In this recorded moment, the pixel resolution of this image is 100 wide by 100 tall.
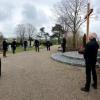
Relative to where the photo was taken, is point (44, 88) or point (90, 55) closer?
point (90, 55)

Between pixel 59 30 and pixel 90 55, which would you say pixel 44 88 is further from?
pixel 59 30

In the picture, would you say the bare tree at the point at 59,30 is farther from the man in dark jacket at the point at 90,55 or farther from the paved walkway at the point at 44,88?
the man in dark jacket at the point at 90,55

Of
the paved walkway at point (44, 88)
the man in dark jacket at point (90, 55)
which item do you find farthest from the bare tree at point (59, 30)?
the man in dark jacket at point (90, 55)

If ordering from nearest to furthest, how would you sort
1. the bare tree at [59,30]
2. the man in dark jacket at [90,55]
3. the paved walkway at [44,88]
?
the paved walkway at [44,88] → the man in dark jacket at [90,55] → the bare tree at [59,30]

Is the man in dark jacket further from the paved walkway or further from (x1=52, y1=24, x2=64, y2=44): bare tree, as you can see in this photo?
(x1=52, y1=24, x2=64, y2=44): bare tree

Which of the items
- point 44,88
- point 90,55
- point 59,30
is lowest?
point 44,88

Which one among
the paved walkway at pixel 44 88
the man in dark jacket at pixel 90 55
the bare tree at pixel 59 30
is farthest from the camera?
the bare tree at pixel 59 30

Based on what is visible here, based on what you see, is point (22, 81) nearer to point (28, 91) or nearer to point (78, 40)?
point (28, 91)

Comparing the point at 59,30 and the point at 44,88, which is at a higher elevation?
the point at 59,30

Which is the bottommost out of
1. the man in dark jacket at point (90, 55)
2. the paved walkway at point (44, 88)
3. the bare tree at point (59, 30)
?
the paved walkway at point (44, 88)

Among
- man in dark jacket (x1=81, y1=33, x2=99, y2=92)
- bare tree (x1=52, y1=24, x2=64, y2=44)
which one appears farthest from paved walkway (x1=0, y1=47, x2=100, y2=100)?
bare tree (x1=52, y1=24, x2=64, y2=44)

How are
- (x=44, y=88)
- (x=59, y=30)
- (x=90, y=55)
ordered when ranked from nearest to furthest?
(x=90, y=55) → (x=44, y=88) → (x=59, y=30)

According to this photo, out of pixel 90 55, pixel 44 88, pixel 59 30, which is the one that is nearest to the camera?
pixel 90 55

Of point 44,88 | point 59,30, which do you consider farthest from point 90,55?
point 59,30
